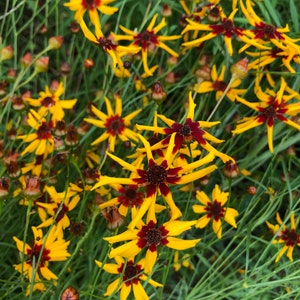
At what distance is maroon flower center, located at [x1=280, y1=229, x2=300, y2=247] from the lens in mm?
1161

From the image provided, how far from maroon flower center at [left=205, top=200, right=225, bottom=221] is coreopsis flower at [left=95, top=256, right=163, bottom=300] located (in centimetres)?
20

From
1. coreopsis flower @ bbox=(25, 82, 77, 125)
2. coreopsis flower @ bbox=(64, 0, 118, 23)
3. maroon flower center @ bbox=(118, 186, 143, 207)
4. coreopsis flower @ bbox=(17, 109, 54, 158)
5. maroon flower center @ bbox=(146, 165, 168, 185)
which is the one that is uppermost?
coreopsis flower @ bbox=(64, 0, 118, 23)

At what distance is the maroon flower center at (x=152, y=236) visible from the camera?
0.83m

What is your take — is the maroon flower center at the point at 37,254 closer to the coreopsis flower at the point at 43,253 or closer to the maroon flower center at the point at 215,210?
the coreopsis flower at the point at 43,253

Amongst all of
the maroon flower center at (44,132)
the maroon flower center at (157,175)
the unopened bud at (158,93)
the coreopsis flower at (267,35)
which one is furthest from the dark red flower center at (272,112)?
the maroon flower center at (44,132)

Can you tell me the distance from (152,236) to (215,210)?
0.97 feet

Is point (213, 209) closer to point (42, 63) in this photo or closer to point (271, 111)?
point (271, 111)

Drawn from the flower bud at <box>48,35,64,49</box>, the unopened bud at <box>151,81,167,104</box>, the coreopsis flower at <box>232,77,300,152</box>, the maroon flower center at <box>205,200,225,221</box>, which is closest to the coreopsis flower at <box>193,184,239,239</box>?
the maroon flower center at <box>205,200,225,221</box>

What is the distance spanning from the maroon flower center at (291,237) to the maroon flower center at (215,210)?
0.18 meters

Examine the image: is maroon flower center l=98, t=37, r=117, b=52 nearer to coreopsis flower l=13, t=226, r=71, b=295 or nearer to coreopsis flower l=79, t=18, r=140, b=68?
coreopsis flower l=79, t=18, r=140, b=68

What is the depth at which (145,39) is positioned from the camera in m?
1.20

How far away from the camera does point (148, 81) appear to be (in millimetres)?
1371

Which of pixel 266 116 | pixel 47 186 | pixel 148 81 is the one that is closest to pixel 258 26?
pixel 266 116

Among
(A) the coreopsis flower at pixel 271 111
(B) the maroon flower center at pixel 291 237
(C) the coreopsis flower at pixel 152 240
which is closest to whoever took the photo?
(C) the coreopsis flower at pixel 152 240
